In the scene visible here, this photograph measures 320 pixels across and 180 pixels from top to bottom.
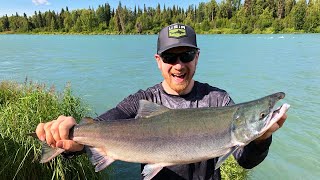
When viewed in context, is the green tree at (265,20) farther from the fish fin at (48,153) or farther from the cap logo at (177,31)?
the fish fin at (48,153)

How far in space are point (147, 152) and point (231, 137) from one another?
0.69 metres

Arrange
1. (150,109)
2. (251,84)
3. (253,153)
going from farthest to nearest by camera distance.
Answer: (251,84) → (253,153) → (150,109)

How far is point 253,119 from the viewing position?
9.22 feet

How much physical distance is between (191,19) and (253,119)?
6033 inches

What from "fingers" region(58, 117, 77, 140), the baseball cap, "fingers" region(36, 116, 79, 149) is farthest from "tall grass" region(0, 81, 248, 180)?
the baseball cap

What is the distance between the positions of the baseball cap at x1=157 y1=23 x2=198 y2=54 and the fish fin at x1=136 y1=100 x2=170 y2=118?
2.15 ft

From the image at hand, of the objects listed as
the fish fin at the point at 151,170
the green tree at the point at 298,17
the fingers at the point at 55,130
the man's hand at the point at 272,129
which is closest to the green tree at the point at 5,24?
the green tree at the point at 298,17

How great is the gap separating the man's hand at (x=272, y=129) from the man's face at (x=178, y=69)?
0.82m

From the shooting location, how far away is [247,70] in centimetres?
2869

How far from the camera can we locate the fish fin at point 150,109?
A: 298 centimetres

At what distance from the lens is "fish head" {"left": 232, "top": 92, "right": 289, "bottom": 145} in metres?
2.78

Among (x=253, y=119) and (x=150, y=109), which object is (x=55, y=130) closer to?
(x=150, y=109)

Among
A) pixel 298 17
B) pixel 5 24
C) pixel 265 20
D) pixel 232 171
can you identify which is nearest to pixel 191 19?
pixel 265 20

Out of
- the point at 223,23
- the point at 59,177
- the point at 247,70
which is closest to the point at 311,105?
the point at 247,70
